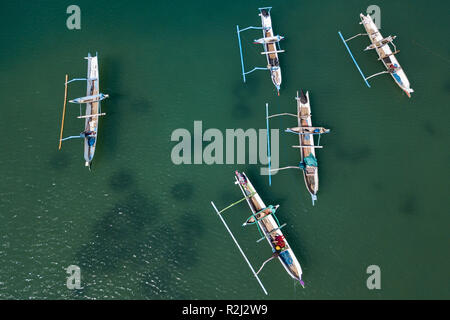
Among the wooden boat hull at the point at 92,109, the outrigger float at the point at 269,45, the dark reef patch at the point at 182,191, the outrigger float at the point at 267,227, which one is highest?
the outrigger float at the point at 269,45

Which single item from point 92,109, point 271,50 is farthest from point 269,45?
point 92,109

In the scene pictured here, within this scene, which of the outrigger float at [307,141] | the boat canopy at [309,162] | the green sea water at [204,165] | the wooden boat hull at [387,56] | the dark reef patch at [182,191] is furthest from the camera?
the wooden boat hull at [387,56]

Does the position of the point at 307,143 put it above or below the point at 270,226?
above

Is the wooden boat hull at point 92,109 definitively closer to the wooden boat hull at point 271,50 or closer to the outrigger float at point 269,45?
the outrigger float at point 269,45

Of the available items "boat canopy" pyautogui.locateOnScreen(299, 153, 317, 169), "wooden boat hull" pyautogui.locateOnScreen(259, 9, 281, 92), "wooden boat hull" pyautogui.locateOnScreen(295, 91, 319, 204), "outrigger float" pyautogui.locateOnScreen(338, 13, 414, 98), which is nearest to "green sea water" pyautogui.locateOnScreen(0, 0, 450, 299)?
"outrigger float" pyautogui.locateOnScreen(338, 13, 414, 98)

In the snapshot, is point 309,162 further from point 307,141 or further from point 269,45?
point 269,45

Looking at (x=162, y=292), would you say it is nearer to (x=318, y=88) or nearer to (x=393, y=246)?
(x=393, y=246)

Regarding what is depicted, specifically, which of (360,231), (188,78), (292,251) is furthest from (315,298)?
(188,78)

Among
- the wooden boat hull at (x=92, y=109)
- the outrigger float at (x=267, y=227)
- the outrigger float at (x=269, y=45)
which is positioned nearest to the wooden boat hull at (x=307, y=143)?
the outrigger float at (x=269, y=45)
